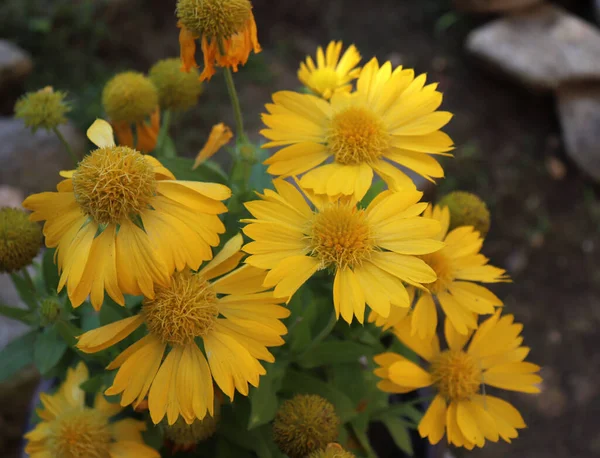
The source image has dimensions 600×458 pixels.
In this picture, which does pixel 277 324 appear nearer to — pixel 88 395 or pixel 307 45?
pixel 88 395

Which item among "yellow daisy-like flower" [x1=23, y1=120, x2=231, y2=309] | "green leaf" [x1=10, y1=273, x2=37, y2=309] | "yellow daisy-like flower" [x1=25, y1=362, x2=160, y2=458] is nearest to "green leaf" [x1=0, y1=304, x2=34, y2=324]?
"green leaf" [x1=10, y1=273, x2=37, y2=309]

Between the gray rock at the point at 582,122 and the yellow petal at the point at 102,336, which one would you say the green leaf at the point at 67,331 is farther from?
the gray rock at the point at 582,122

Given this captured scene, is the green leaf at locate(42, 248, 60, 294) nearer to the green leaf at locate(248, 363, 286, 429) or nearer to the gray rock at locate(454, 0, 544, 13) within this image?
the green leaf at locate(248, 363, 286, 429)

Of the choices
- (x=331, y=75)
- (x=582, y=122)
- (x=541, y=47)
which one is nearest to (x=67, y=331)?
(x=331, y=75)

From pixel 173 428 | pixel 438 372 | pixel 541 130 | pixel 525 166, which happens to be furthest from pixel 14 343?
pixel 541 130

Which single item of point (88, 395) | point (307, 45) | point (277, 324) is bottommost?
point (307, 45)

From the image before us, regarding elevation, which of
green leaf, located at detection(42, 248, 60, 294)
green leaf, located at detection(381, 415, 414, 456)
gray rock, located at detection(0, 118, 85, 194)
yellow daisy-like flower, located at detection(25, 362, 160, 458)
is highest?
green leaf, located at detection(42, 248, 60, 294)

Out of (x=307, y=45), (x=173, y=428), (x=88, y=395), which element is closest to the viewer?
(x=173, y=428)
